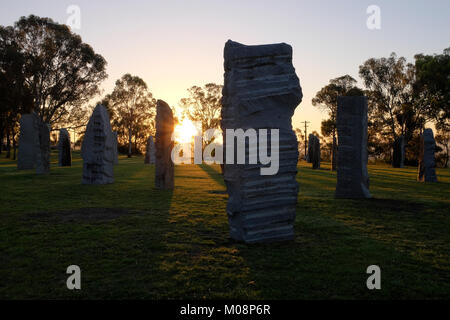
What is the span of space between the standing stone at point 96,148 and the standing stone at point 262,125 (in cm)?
852

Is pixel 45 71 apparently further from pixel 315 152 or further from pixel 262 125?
pixel 262 125

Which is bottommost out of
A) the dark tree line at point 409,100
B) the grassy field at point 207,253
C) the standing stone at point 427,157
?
A: the grassy field at point 207,253

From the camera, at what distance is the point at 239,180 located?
5.15m

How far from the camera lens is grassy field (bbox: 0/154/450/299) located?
348 cm

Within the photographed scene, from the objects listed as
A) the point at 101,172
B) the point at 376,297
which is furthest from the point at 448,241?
the point at 101,172

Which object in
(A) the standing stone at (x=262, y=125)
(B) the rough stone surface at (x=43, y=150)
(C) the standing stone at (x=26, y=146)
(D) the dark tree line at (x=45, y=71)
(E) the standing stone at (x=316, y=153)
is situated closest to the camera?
(A) the standing stone at (x=262, y=125)

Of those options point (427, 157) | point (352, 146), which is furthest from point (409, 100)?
point (352, 146)

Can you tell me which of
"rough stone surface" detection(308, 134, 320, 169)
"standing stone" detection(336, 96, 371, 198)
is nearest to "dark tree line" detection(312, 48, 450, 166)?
"rough stone surface" detection(308, 134, 320, 169)

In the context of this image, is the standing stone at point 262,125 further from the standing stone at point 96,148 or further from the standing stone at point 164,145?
the standing stone at point 96,148

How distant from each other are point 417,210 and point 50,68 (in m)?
34.3

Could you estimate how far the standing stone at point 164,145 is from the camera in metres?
11.9

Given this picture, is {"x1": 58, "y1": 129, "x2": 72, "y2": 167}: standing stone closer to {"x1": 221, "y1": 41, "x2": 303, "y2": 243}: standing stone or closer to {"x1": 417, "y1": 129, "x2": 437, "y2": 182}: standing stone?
{"x1": 417, "y1": 129, "x2": 437, "y2": 182}: standing stone

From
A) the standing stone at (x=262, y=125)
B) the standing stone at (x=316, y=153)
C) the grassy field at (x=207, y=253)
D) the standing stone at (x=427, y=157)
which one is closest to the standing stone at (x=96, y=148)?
the grassy field at (x=207, y=253)
